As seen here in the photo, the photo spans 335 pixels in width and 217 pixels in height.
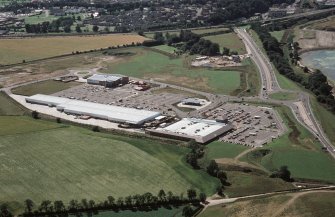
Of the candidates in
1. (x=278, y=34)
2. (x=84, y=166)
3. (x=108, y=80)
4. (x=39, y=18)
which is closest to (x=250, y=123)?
(x=84, y=166)

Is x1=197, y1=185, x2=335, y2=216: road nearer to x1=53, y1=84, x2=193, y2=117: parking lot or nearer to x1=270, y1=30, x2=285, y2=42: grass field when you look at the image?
x1=53, y1=84, x2=193, y2=117: parking lot

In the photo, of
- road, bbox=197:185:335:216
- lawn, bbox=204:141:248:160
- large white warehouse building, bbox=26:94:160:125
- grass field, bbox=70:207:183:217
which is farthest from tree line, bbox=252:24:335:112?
grass field, bbox=70:207:183:217

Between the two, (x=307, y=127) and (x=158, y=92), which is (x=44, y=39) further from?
(x=307, y=127)

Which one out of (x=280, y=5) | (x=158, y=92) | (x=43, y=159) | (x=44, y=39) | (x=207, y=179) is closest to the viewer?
(x=207, y=179)

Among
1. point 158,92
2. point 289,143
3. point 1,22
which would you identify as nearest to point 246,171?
point 289,143

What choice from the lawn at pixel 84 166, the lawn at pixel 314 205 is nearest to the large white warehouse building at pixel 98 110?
the lawn at pixel 84 166

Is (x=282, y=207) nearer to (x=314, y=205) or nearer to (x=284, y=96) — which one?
(x=314, y=205)

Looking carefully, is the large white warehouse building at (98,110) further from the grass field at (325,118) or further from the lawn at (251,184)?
the grass field at (325,118)
